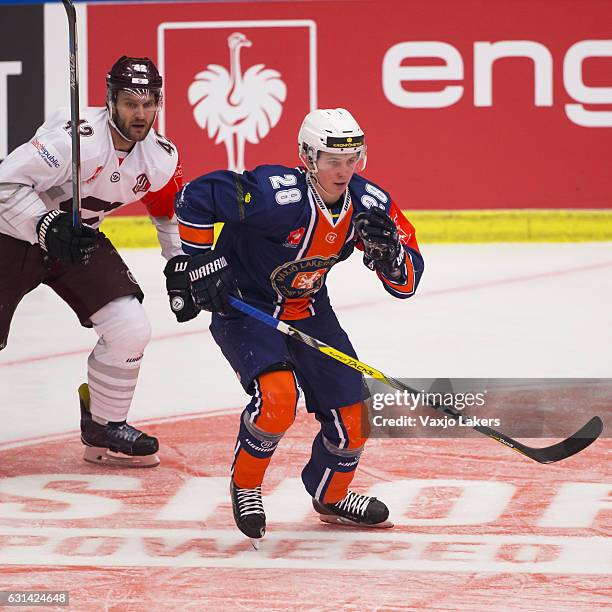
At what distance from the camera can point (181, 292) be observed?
12.1 ft

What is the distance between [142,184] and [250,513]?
1.25 meters

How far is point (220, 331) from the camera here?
376 cm

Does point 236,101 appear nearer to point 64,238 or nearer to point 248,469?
point 64,238

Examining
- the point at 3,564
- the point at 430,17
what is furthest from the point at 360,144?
the point at 430,17

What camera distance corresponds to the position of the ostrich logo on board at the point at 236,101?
24.8 ft

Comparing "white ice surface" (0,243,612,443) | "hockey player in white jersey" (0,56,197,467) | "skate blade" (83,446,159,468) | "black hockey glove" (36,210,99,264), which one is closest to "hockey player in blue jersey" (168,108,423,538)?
"black hockey glove" (36,210,99,264)

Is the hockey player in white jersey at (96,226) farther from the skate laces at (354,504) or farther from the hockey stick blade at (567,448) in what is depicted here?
the hockey stick blade at (567,448)

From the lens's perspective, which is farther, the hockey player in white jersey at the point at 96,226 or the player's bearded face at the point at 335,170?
the hockey player in white jersey at the point at 96,226

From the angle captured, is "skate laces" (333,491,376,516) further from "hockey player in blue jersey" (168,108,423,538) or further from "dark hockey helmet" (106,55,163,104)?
"dark hockey helmet" (106,55,163,104)

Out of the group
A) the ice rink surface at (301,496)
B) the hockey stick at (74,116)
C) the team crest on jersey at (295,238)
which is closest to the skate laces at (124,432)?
the ice rink surface at (301,496)

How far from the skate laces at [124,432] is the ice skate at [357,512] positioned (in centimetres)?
80

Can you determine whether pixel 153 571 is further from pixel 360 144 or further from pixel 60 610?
pixel 360 144

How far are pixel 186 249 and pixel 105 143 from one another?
0.72 meters

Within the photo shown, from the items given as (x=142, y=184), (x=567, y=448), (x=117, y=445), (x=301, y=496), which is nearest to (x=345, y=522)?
(x=301, y=496)
